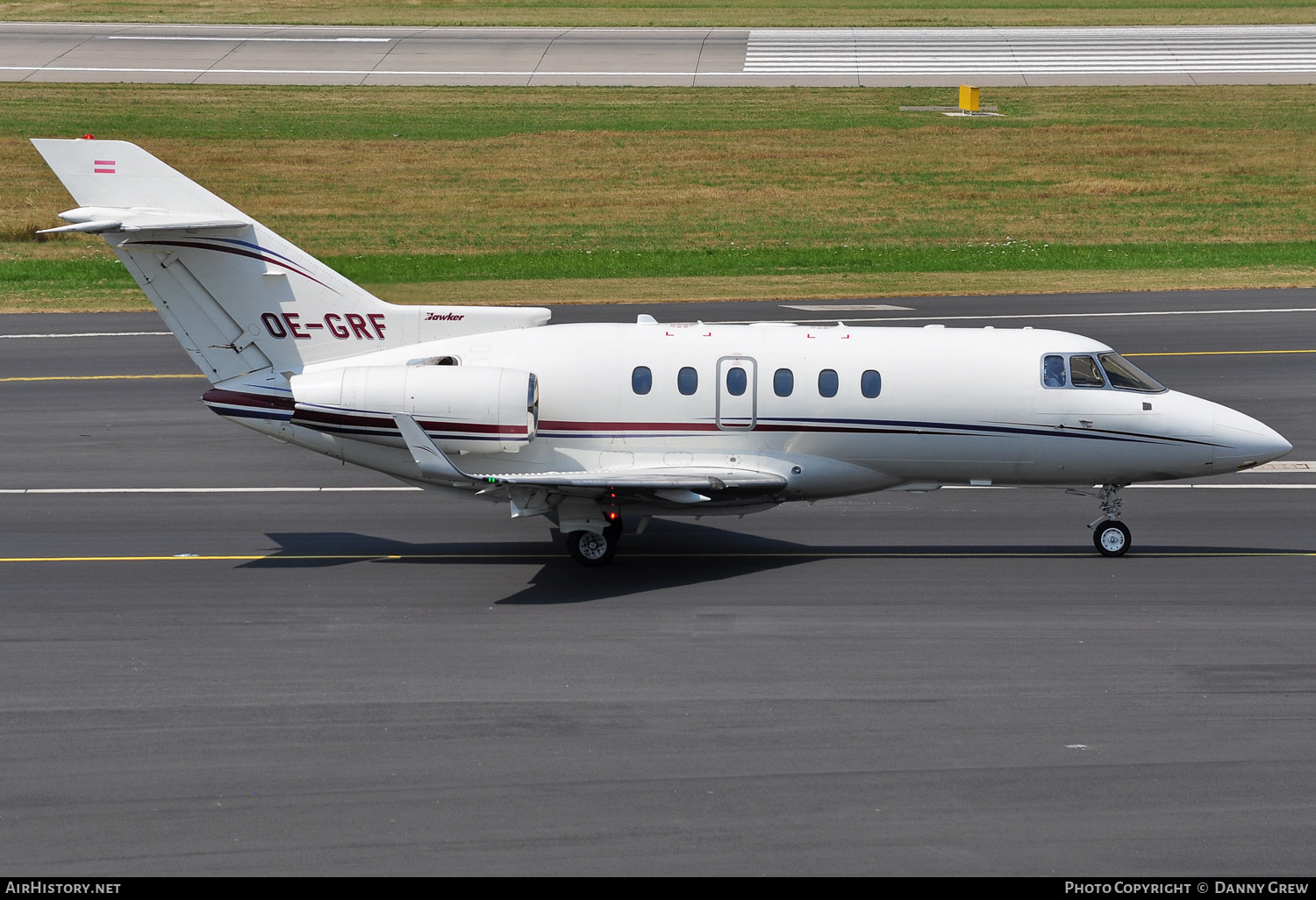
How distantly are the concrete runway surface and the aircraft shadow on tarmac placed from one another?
5299cm

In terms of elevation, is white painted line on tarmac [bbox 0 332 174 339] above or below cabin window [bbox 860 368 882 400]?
above

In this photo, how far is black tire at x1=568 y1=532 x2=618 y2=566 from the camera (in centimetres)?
1872

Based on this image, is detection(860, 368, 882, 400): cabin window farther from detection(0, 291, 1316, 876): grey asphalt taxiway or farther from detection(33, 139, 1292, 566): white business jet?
detection(0, 291, 1316, 876): grey asphalt taxiway

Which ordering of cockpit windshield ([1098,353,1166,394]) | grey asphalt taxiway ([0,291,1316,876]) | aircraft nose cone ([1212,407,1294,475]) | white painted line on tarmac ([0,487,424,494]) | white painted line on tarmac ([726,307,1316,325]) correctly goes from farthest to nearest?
1. white painted line on tarmac ([726,307,1316,325])
2. white painted line on tarmac ([0,487,424,494])
3. cockpit windshield ([1098,353,1166,394])
4. aircraft nose cone ([1212,407,1294,475])
5. grey asphalt taxiway ([0,291,1316,876])

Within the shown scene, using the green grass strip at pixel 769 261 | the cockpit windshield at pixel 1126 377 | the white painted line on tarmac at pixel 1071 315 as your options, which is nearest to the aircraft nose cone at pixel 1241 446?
the cockpit windshield at pixel 1126 377

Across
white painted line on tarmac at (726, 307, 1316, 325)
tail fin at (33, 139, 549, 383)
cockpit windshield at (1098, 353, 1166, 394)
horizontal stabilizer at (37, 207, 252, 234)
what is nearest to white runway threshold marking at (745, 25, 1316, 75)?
white painted line on tarmac at (726, 307, 1316, 325)

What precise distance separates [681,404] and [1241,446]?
24.3ft

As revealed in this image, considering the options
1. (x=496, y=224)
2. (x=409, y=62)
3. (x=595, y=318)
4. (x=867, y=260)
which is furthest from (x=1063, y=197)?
(x=409, y=62)

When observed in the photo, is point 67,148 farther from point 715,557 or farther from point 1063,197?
point 1063,197

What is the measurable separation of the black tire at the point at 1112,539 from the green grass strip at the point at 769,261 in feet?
77.0

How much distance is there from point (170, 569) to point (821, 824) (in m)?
10.7

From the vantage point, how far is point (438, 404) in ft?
59.6

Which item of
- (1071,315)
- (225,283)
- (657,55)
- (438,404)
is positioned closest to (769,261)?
(1071,315)

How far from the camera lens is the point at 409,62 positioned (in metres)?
72.8
